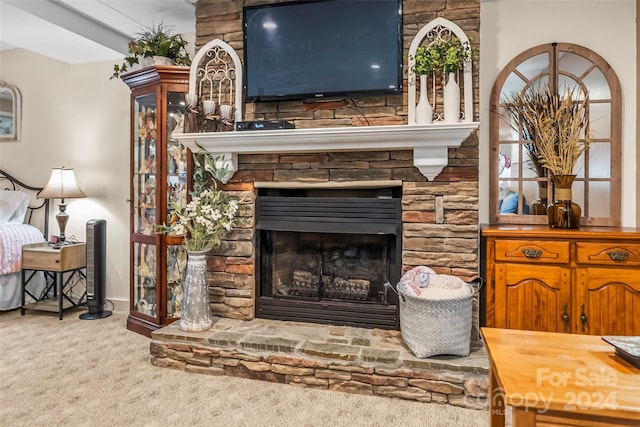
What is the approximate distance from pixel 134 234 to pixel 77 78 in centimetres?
180

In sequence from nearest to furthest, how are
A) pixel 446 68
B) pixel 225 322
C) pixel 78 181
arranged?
pixel 446 68, pixel 225 322, pixel 78 181

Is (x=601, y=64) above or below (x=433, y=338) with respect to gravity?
above

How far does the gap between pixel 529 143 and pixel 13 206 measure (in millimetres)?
4596

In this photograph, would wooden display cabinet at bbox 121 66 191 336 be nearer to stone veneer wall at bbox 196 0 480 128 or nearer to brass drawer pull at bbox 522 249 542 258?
stone veneer wall at bbox 196 0 480 128

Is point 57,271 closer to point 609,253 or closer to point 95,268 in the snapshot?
point 95,268

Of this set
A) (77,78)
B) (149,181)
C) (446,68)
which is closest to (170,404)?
(149,181)

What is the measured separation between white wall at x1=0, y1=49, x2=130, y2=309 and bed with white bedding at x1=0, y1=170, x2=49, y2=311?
115mm

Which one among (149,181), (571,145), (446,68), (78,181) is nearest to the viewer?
(446,68)

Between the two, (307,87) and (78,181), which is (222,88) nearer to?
(307,87)

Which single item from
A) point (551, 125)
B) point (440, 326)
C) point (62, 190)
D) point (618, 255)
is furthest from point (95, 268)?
point (618, 255)

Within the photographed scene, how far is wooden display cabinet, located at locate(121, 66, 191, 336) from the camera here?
307cm

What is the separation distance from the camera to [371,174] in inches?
101

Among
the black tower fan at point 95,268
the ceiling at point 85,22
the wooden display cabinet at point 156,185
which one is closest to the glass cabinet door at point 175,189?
the wooden display cabinet at point 156,185

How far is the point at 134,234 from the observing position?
3281mm
